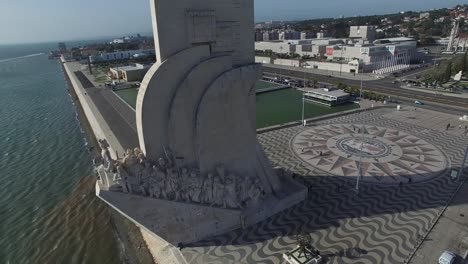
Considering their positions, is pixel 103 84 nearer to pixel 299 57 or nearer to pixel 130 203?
pixel 299 57

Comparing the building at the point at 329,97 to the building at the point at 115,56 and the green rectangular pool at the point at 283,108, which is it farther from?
the building at the point at 115,56

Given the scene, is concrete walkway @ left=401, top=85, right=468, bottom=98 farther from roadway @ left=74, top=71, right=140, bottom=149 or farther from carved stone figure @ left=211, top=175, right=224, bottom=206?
roadway @ left=74, top=71, right=140, bottom=149

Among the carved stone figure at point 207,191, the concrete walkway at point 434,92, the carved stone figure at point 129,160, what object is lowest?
the concrete walkway at point 434,92

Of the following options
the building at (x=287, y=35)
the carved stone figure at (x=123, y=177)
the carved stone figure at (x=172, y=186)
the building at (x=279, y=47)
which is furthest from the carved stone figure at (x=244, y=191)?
the building at (x=287, y=35)

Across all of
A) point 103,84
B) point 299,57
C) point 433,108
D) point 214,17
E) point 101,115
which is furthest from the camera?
point 299,57

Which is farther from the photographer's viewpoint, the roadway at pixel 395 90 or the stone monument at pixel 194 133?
the roadway at pixel 395 90

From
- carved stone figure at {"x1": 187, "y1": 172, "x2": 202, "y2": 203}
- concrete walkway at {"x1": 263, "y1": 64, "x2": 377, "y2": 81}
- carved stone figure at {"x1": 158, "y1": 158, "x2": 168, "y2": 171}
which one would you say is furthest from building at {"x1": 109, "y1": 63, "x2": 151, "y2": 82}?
carved stone figure at {"x1": 187, "y1": 172, "x2": 202, "y2": 203}

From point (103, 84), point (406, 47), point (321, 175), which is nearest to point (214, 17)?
point (321, 175)
